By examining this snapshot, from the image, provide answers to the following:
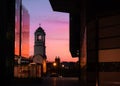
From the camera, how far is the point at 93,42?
2220cm

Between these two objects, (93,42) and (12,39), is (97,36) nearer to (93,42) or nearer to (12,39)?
(93,42)

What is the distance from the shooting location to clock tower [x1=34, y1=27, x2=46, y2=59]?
115000 millimetres

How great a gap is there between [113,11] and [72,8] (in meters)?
13.2

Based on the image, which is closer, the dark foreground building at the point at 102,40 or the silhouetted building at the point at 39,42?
the dark foreground building at the point at 102,40

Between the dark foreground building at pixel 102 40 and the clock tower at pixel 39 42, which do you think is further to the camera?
the clock tower at pixel 39 42

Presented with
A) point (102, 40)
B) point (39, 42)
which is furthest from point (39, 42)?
point (102, 40)

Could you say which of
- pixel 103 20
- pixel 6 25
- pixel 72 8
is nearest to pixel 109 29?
pixel 103 20

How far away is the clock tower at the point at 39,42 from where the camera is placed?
115m

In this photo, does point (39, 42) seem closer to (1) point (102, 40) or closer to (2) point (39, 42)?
(2) point (39, 42)

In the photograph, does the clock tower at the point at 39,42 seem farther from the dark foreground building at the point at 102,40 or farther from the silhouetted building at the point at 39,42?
the dark foreground building at the point at 102,40

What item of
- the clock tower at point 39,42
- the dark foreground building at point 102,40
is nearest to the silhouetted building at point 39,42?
the clock tower at point 39,42

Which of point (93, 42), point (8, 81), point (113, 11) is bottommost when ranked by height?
point (8, 81)

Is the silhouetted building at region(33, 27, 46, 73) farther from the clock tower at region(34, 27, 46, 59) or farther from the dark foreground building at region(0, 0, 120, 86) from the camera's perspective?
the dark foreground building at region(0, 0, 120, 86)

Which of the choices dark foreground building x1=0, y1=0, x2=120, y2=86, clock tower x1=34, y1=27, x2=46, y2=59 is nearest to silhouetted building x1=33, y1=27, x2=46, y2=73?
clock tower x1=34, y1=27, x2=46, y2=59
